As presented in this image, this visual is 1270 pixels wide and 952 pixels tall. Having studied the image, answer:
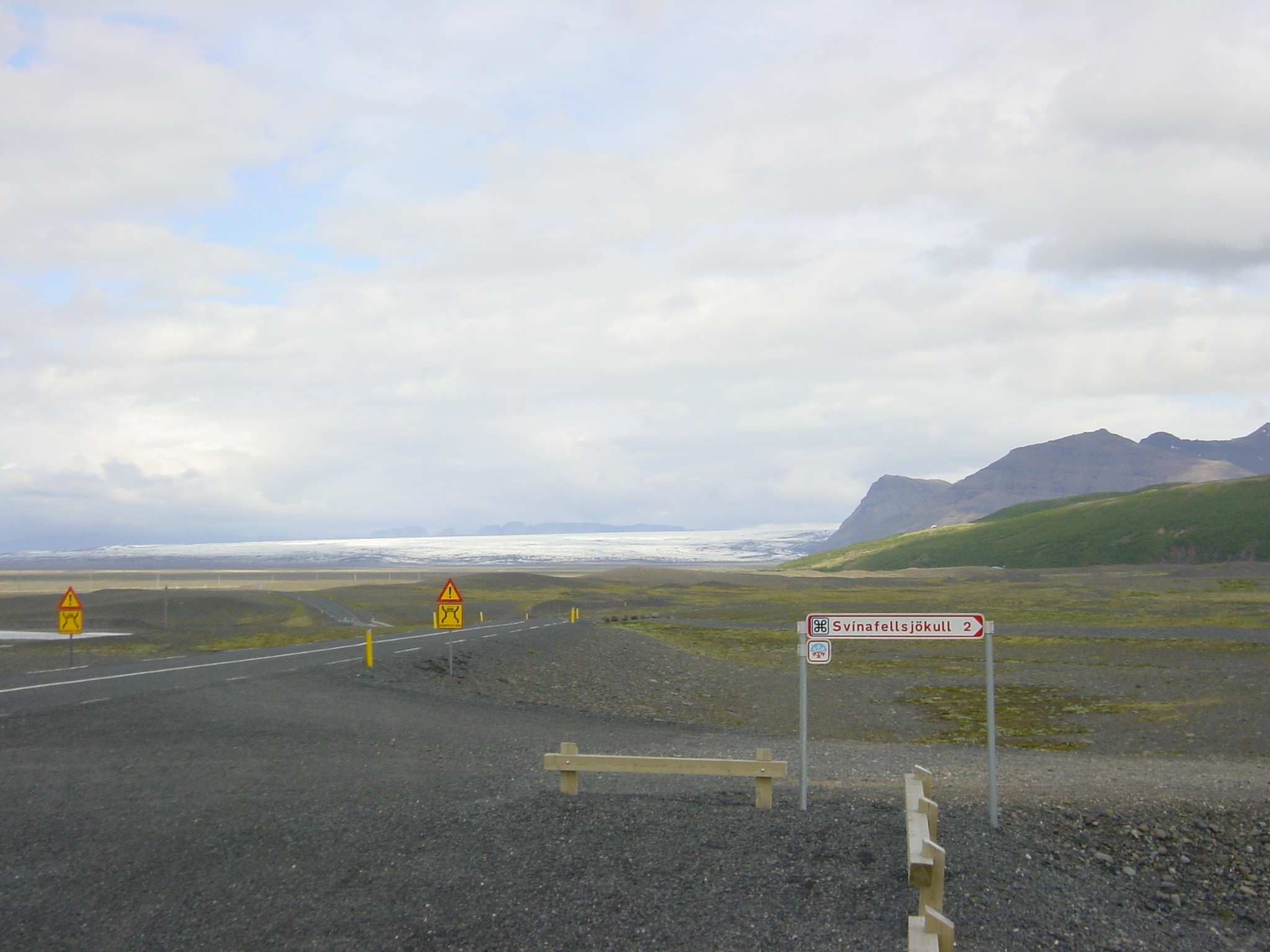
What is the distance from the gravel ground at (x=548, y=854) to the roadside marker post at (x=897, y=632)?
2.83 ft

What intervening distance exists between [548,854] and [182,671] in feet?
72.1

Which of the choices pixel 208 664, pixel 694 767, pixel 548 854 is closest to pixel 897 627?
pixel 694 767

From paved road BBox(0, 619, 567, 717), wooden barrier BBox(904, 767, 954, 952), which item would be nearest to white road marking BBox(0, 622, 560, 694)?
paved road BBox(0, 619, 567, 717)

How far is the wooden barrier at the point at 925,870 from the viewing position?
7.73 m

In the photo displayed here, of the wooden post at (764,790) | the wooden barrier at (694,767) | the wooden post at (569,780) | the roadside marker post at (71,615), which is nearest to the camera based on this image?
the wooden barrier at (694,767)

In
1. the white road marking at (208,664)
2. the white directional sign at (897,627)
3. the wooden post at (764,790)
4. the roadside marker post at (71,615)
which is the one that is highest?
the white directional sign at (897,627)

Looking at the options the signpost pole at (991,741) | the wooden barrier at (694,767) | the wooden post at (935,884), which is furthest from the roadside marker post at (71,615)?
the wooden post at (935,884)

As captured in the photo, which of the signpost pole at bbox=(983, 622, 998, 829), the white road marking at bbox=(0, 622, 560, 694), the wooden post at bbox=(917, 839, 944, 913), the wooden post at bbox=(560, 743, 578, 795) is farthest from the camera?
the white road marking at bbox=(0, 622, 560, 694)

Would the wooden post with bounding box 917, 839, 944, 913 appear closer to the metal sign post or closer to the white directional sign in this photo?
the white directional sign

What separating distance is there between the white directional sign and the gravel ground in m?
2.59

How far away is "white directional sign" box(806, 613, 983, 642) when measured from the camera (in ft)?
38.7

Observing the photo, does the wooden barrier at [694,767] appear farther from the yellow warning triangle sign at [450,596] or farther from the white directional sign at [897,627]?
the yellow warning triangle sign at [450,596]

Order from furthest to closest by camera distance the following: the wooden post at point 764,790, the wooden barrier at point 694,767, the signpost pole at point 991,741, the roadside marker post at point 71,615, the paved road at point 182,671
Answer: the roadside marker post at point 71,615
the paved road at point 182,671
the wooden post at point 764,790
the wooden barrier at point 694,767
the signpost pole at point 991,741

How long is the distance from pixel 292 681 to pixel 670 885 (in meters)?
19.1
